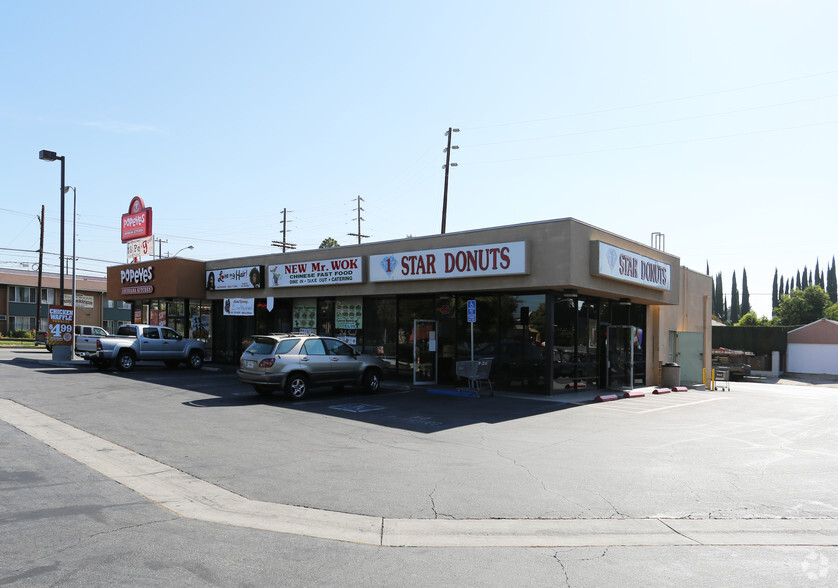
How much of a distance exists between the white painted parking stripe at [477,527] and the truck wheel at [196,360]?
63.9 feet

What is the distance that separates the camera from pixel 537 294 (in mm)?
18312

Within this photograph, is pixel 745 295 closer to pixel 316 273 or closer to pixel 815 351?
pixel 815 351

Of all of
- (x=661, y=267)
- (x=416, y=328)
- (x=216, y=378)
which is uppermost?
(x=661, y=267)

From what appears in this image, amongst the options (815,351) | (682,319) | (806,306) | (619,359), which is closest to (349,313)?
(619,359)

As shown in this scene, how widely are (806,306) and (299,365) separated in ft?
274

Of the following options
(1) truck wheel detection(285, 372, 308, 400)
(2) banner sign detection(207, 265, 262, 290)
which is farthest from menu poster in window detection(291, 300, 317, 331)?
(1) truck wheel detection(285, 372, 308, 400)

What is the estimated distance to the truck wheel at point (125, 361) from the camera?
2320 cm

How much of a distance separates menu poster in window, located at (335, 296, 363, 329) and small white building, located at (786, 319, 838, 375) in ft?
125

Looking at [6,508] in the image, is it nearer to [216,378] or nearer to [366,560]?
[366,560]

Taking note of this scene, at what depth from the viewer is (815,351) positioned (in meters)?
45.1

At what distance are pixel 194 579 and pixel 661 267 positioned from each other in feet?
69.1

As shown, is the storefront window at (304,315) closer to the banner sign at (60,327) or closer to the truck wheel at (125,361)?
the truck wheel at (125,361)

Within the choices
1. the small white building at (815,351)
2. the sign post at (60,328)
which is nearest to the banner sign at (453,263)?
the sign post at (60,328)

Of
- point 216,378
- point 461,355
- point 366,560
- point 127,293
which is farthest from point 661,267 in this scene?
point 127,293
